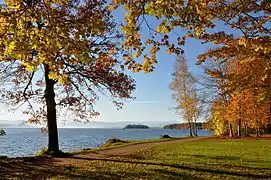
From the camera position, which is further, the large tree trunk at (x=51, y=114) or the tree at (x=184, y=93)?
the tree at (x=184, y=93)

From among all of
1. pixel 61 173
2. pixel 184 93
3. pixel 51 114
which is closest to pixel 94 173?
pixel 61 173

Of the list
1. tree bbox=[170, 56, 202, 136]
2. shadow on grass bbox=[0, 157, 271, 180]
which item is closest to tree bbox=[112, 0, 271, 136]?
shadow on grass bbox=[0, 157, 271, 180]

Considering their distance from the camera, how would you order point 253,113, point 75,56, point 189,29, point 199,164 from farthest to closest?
point 253,113 → point 199,164 → point 189,29 → point 75,56

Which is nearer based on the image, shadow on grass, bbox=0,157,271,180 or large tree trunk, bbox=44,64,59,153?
shadow on grass, bbox=0,157,271,180

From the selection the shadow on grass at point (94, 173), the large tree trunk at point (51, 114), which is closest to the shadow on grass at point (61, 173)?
the shadow on grass at point (94, 173)

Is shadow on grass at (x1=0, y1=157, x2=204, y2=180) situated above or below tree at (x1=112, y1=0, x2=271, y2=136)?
below

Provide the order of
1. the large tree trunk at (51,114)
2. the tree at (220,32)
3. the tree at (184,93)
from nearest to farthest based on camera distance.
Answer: the tree at (220,32) < the large tree trunk at (51,114) < the tree at (184,93)

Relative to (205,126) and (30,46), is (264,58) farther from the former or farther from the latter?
(205,126)

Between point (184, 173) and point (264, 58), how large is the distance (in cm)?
497

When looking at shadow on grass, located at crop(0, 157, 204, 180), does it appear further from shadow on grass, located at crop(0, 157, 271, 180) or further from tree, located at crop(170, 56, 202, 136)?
tree, located at crop(170, 56, 202, 136)

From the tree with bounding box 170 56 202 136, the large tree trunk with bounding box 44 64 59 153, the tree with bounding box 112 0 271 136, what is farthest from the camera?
the tree with bounding box 170 56 202 136

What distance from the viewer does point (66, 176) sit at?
13188 millimetres

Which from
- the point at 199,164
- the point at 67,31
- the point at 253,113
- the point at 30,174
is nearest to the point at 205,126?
the point at 253,113

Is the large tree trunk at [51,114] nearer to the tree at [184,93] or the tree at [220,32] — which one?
the tree at [220,32]
